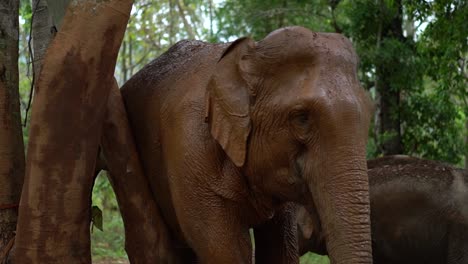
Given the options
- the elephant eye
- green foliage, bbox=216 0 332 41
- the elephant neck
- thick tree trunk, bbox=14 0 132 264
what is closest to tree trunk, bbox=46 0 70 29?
thick tree trunk, bbox=14 0 132 264

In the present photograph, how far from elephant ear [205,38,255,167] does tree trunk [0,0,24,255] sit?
1473 mm

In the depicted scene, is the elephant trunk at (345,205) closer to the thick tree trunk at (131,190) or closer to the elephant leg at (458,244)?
the thick tree trunk at (131,190)

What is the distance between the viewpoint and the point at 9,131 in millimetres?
5699

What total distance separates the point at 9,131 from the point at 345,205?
244 cm

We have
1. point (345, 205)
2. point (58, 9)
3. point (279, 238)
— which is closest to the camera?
point (345, 205)

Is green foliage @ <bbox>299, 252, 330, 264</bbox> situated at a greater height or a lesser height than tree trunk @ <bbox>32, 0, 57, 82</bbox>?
lesser

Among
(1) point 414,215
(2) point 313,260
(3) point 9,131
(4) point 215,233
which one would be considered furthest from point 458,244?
(3) point 9,131

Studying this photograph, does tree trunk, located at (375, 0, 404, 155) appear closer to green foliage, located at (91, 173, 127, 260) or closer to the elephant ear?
green foliage, located at (91, 173, 127, 260)

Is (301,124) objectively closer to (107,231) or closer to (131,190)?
(131,190)

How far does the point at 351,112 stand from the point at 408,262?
4.97 metres

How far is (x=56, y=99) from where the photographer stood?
4953 millimetres

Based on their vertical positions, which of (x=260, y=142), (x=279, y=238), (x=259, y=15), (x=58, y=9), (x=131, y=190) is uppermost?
(x=259, y=15)

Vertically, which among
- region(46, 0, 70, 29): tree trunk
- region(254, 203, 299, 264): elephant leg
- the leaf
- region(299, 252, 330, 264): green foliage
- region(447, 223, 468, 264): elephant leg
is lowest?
region(299, 252, 330, 264): green foliage

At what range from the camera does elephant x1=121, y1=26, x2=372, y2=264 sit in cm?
451
